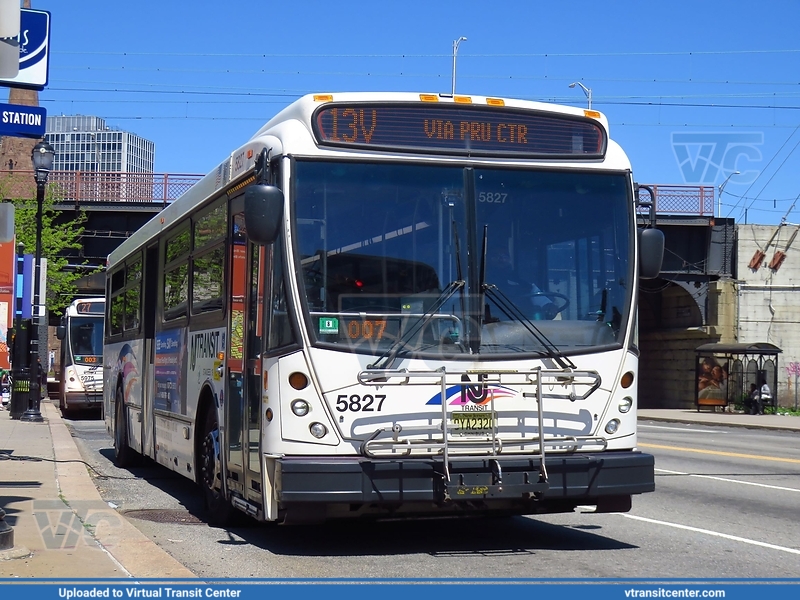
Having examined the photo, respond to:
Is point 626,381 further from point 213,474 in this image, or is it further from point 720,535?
point 213,474

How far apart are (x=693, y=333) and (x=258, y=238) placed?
39.4 meters

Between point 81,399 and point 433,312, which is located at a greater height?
point 433,312

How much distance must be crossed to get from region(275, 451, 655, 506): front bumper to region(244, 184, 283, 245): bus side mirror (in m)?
1.55

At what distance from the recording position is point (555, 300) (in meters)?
8.36

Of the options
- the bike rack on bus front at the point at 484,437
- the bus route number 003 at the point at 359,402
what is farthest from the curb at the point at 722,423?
the bus route number 003 at the point at 359,402

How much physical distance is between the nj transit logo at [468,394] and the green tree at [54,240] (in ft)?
98.9

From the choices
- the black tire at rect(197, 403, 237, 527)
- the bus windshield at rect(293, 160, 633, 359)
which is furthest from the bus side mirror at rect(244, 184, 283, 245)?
the black tire at rect(197, 403, 237, 527)

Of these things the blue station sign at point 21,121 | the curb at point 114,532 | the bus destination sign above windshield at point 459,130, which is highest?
the blue station sign at point 21,121

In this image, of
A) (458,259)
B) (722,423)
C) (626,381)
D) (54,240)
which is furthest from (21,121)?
(54,240)

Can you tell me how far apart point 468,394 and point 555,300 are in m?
1.02

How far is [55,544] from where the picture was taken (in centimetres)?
805

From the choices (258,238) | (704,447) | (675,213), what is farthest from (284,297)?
(675,213)

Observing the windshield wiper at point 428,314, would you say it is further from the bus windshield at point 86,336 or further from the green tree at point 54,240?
the green tree at point 54,240

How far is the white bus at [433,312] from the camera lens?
7785mm
